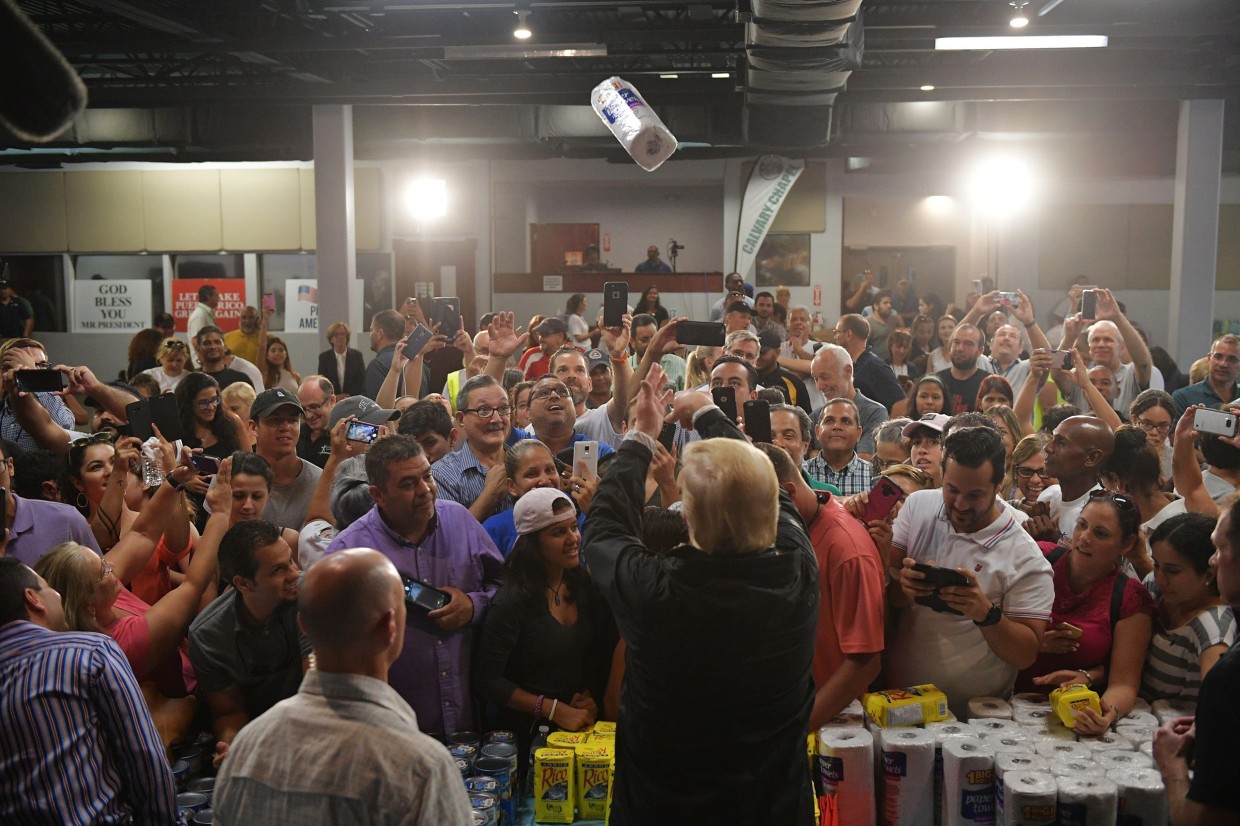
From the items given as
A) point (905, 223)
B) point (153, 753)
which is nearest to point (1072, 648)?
point (153, 753)

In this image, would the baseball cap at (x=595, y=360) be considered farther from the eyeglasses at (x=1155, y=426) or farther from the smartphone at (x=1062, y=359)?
the eyeglasses at (x=1155, y=426)

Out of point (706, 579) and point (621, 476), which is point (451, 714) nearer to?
point (621, 476)

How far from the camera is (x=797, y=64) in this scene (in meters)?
6.66

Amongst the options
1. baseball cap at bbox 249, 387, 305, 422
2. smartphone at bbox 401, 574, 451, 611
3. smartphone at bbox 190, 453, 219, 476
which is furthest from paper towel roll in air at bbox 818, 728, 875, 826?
baseball cap at bbox 249, 387, 305, 422

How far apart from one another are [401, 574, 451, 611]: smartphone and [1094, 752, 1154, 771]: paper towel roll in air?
1743mm

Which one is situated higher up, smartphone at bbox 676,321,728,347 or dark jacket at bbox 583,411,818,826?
smartphone at bbox 676,321,728,347

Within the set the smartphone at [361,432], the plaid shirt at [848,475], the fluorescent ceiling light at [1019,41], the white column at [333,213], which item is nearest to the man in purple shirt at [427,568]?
the smartphone at [361,432]

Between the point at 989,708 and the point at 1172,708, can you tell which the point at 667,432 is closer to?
the point at 989,708

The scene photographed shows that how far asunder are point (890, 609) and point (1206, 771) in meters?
1.34

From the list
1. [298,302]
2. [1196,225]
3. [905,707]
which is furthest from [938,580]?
[298,302]

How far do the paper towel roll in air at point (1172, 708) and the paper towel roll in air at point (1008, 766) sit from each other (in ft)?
1.56

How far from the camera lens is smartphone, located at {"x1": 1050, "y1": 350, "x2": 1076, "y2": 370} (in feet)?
17.3

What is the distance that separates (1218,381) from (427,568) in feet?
15.6

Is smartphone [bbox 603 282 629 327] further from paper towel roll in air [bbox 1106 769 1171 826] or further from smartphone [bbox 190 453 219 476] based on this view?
paper towel roll in air [bbox 1106 769 1171 826]
